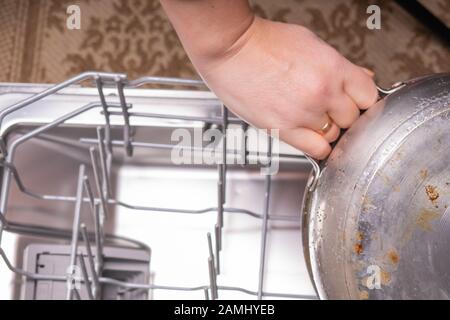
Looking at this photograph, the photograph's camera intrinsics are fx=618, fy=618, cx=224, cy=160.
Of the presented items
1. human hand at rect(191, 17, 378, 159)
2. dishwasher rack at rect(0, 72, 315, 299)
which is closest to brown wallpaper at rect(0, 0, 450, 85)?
dishwasher rack at rect(0, 72, 315, 299)

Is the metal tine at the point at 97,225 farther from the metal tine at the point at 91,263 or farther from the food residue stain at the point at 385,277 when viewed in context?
the food residue stain at the point at 385,277

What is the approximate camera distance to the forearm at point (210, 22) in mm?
317

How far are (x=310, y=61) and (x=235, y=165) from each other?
7.8 inches

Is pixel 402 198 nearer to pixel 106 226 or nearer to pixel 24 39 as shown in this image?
pixel 106 226

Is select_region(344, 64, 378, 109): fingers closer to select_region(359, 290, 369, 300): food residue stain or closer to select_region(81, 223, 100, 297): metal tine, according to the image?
select_region(359, 290, 369, 300): food residue stain

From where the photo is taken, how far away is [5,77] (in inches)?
31.4

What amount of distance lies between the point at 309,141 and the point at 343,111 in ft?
0.08

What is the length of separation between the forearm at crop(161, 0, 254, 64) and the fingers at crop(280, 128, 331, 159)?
0.20 ft

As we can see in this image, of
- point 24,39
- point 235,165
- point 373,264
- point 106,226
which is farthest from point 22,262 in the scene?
point 24,39

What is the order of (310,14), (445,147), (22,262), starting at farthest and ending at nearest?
(310,14) < (22,262) < (445,147)

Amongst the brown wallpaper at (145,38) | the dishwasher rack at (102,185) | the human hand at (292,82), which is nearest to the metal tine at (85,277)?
the dishwasher rack at (102,185)

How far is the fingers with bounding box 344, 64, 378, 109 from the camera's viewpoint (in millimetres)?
343

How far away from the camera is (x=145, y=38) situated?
2.56ft

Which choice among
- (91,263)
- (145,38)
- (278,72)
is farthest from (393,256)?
(145,38)
